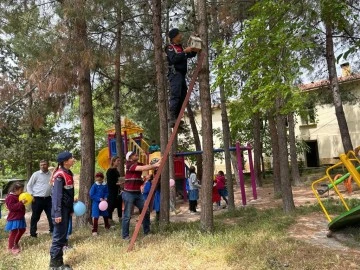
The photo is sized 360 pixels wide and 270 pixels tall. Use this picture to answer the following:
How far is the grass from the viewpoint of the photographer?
4.85 m

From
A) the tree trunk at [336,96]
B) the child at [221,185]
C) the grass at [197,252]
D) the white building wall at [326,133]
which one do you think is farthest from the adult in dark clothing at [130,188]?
the white building wall at [326,133]

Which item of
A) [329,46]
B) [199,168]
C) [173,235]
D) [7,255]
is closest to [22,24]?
[7,255]

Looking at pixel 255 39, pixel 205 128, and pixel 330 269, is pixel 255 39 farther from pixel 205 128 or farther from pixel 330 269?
pixel 330 269

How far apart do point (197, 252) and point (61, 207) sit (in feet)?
6.58

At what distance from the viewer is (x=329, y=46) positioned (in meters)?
13.4

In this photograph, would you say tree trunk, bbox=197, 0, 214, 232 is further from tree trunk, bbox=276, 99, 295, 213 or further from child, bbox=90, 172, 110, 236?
tree trunk, bbox=276, 99, 295, 213

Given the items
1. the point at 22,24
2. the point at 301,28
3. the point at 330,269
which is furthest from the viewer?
the point at 22,24

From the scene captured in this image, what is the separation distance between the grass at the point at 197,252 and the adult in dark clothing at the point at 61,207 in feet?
1.07

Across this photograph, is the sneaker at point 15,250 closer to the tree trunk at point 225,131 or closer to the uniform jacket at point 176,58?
the uniform jacket at point 176,58

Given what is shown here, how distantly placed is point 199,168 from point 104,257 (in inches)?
580

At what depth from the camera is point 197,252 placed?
17.7 feet

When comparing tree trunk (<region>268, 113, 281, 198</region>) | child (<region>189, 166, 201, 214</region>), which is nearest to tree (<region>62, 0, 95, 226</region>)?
child (<region>189, 166, 201, 214</region>)

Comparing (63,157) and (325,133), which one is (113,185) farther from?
(325,133)

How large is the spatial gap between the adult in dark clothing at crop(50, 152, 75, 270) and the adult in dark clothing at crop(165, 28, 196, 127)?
6.03 feet
